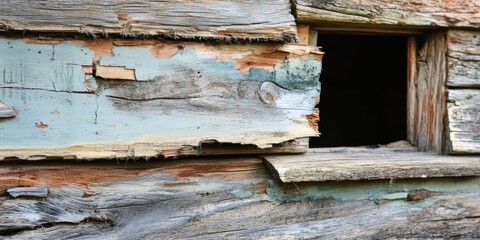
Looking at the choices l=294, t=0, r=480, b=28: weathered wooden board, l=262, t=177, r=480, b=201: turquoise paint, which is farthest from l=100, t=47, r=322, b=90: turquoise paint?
l=262, t=177, r=480, b=201: turquoise paint

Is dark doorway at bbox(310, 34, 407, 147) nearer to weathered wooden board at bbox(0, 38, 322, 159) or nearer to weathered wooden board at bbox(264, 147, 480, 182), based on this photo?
Answer: weathered wooden board at bbox(264, 147, 480, 182)

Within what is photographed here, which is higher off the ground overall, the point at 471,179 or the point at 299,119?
the point at 299,119

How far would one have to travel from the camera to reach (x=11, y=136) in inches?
48.5

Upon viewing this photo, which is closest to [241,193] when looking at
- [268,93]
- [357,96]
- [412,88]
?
[268,93]

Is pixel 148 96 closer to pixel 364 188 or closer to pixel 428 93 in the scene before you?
pixel 364 188

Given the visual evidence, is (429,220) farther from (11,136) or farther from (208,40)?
(11,136)

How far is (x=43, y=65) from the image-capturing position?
1.24m

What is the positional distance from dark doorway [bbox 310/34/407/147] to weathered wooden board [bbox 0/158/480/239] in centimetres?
127

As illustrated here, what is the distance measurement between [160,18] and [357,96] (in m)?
2.23

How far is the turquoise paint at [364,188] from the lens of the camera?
143 centimetres

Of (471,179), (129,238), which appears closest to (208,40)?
(129,238)

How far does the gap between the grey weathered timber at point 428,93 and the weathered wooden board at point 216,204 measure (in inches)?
6.7

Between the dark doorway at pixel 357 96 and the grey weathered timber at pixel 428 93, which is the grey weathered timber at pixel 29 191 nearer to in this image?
the grey weathered timber at pixel 428 93

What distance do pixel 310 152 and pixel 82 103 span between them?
0.71m
